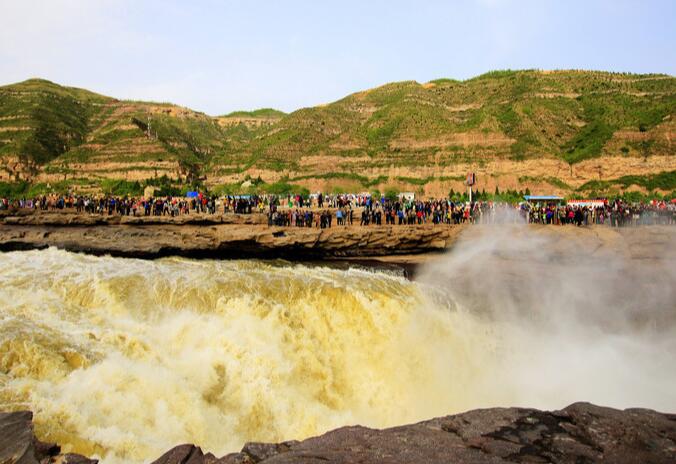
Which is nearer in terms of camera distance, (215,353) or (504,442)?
(504,442)

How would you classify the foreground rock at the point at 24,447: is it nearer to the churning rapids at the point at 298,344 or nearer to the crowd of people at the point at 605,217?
the churning rapids at the point at 298,344

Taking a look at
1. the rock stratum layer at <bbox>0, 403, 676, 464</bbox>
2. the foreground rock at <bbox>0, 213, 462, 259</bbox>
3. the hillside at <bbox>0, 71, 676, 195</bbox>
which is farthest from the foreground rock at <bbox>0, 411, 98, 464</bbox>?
the hillside at <bbox>0, 71, 676, 195</bbox>

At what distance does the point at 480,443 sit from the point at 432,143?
85.6 meters

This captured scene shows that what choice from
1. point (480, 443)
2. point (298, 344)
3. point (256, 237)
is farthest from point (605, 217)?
point (480, 443)

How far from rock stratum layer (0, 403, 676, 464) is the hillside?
70.9 meters

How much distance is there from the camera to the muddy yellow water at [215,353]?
1180cm

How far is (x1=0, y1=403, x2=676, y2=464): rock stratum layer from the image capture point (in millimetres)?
7164

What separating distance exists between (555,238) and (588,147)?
64.8 m

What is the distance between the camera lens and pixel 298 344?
16.8 meters

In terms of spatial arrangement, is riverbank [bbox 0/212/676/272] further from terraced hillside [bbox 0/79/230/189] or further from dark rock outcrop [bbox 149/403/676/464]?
terraced hillside [bbox 0/79/230/189]

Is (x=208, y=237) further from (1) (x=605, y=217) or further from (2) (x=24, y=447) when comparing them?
(1) (x=605, y=217)

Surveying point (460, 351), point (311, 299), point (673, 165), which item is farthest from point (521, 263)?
point (673, 165)

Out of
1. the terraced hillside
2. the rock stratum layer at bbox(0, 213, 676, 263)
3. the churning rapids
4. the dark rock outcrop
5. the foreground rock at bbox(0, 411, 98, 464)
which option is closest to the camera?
the dark rock outcrop

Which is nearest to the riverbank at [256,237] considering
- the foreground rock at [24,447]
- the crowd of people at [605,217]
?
the crowd of people at [605,217]
